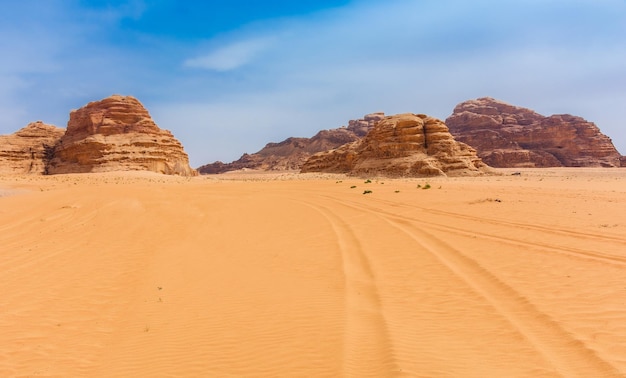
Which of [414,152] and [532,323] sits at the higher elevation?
[414,152]

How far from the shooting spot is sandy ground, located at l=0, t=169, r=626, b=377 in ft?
12.7

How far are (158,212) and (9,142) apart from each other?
5206cm

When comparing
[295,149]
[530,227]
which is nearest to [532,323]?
[530,227]

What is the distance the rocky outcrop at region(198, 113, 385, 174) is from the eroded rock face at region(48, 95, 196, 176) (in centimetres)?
5040

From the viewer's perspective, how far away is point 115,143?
45875 mm

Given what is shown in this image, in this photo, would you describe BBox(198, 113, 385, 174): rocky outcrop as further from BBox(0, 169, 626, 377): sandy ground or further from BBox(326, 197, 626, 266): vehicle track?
BBox(0, 169, 626, 377): sandy ground

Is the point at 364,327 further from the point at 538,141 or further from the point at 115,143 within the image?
the point at 538,141

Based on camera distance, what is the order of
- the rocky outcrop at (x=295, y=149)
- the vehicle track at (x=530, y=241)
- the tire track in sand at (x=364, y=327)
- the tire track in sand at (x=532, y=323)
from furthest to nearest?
the rocky outcrop at (x=295, y=149) < the vehicle track at (x=530, y=241) < the tire track in sand at (x=364, y=327) < the tire track in sand at (x=532, y=323)

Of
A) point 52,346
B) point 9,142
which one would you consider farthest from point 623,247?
point 9,142

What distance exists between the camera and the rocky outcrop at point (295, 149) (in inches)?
4151

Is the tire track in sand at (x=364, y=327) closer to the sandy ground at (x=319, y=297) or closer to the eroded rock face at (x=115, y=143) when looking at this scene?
the sandy ground at (x=319, y=297)

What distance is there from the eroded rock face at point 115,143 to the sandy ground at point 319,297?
36.4 m

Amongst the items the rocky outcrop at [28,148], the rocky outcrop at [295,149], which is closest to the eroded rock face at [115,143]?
the rocky outcrop at [28,148]

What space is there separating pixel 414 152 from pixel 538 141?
5952 centimetres
